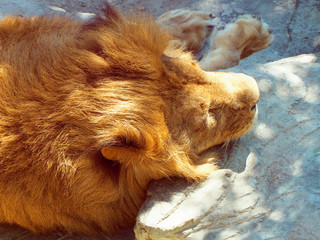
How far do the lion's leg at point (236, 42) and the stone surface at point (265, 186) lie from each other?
→ 1.57 feet

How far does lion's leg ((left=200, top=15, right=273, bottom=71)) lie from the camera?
3930 mm

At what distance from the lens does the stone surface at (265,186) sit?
2336 mm

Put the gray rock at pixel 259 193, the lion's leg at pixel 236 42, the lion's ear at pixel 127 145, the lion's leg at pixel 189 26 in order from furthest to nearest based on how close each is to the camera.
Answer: the lion's leg at pixel 189 26, the lion's leg at pixel 236 42, the gray rock at pixel 259 193, the lion's ear at pixel 127 145

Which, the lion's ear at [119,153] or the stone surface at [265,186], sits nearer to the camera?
the lion's ear at [119,153]

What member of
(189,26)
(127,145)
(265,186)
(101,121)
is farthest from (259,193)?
(189,26)

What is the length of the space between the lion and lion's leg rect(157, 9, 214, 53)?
156 centimetres

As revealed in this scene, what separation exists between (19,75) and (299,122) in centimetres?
Answer: 187

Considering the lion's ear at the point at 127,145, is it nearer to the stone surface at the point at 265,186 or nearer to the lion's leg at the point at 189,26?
the stone surface at the point at 265,186

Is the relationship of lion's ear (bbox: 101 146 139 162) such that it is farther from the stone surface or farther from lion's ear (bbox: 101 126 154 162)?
the stone surface

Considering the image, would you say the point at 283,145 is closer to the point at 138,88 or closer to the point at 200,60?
the point at 138,88

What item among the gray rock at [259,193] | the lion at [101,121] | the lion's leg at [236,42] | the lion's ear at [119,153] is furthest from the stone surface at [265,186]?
the lion's leg at [236,42]

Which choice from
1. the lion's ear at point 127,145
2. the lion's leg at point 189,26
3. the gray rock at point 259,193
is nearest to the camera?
the lion's ear at point 127,145

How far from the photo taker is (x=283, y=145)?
2.84m

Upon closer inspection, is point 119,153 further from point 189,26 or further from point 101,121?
point 189,26
